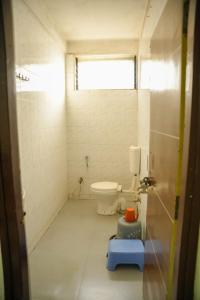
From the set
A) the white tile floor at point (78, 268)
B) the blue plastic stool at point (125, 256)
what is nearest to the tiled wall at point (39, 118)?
the white tile floor at point (78, 268)

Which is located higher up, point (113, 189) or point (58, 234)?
point (113, 189)

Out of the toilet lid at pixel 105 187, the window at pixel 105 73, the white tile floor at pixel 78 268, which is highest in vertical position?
the window at pixel 105 73

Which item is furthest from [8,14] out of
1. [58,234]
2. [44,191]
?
[58,234]

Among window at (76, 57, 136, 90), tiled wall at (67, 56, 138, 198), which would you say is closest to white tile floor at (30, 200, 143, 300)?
tiled wall at (67, 56, 138, 198)

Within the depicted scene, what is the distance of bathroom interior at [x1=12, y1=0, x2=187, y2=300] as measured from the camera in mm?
2059

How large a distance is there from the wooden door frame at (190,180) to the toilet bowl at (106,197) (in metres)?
2.36

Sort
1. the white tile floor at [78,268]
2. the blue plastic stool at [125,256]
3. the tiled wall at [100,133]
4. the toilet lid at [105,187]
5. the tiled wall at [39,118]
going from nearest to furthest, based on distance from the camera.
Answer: the white tile floor at [78,268], the blue plastic stool at [125,256], the tiled wall at [39,118], the toilet lid at [105,187], the tiled wall at [100,133]

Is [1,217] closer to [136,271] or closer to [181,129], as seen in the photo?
[181,129]

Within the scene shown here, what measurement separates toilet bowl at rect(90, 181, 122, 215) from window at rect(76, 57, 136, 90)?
169 cm

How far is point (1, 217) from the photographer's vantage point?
0.99 meters

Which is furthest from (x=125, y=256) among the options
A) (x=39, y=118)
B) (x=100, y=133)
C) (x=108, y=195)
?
(x=100, y=133)

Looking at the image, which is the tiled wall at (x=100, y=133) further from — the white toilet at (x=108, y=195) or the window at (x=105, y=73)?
the white toilet at (x=108, y=195)

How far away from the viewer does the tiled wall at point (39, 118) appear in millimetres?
2189

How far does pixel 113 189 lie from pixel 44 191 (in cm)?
99
